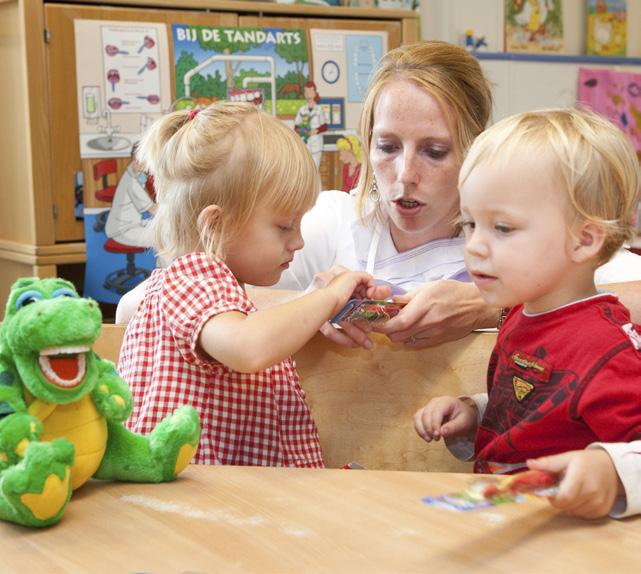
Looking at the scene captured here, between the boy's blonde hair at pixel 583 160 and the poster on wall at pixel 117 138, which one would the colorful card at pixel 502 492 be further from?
the poster on wall at pixel 117 138

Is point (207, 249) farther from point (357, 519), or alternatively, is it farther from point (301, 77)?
point (301, 77)

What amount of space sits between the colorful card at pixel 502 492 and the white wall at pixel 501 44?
120 inches

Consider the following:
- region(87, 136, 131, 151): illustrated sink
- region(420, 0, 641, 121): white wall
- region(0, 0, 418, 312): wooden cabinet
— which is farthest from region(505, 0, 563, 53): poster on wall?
region(87, 136, 131, 151): illustrated sink

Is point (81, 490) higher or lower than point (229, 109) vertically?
lower

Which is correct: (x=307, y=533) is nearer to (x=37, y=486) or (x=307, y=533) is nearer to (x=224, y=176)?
(x=37, y=486)

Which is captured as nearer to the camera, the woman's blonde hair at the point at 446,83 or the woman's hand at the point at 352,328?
the woman's hand at the point at 352,328

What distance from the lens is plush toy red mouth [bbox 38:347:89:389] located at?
82 cm

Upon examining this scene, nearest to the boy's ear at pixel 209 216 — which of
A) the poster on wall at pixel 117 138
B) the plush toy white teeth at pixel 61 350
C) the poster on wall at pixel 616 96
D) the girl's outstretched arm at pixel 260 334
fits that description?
the girl's outstretched arm at pixel 260 334

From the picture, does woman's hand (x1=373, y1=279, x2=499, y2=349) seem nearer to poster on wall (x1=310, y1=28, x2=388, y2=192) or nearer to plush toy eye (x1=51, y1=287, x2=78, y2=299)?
plush toy eye (x1=51, y1=287, x2=78, y2=299)

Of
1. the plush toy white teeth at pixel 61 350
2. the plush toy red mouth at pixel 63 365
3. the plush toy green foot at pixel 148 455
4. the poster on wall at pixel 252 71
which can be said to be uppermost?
the poster on wall at pixel 252 71

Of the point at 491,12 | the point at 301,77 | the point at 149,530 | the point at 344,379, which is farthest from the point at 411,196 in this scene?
the point at 491,12

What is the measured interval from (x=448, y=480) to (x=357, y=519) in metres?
0.13

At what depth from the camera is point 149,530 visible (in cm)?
81

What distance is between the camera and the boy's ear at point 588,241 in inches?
40.8
